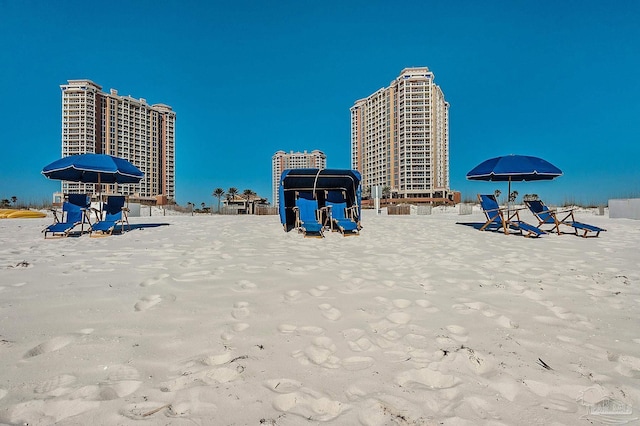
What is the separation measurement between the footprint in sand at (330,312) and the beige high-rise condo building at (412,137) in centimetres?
7315

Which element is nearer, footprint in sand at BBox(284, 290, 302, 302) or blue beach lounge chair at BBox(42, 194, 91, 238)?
footprint in sand at BBox(284, 290, 302, 302)

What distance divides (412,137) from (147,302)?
8320 centimetres

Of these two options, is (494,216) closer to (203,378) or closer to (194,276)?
(194,276)

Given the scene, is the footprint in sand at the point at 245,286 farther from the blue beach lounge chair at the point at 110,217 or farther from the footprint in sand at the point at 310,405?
the blue beach lounge chair at the point at 110,217

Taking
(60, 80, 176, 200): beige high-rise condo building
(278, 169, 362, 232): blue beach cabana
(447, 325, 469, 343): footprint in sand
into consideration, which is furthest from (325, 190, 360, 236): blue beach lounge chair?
(60, 80, 176, 200): beige high-rise condo building

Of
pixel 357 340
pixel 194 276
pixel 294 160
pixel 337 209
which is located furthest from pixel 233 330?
pixel 294 160

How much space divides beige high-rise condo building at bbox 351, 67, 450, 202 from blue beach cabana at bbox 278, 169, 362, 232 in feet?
217

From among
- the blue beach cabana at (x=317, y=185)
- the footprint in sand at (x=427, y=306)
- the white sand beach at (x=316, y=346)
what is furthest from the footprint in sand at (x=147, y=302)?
the blue beach cabana at (x=317, y=185)

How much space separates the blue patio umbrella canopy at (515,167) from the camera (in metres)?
7.80

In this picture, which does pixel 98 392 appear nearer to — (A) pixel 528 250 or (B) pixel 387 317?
(B) pixel 387 317

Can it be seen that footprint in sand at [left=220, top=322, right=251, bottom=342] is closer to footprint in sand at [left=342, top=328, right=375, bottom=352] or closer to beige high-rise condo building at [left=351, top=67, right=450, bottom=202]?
footprint in sand at [left=342, top=328, right=375, bottom=352]

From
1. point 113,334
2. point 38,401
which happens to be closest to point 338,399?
point 38,401

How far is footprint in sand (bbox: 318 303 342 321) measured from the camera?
219 centimetres

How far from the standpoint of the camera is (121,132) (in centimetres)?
6800
